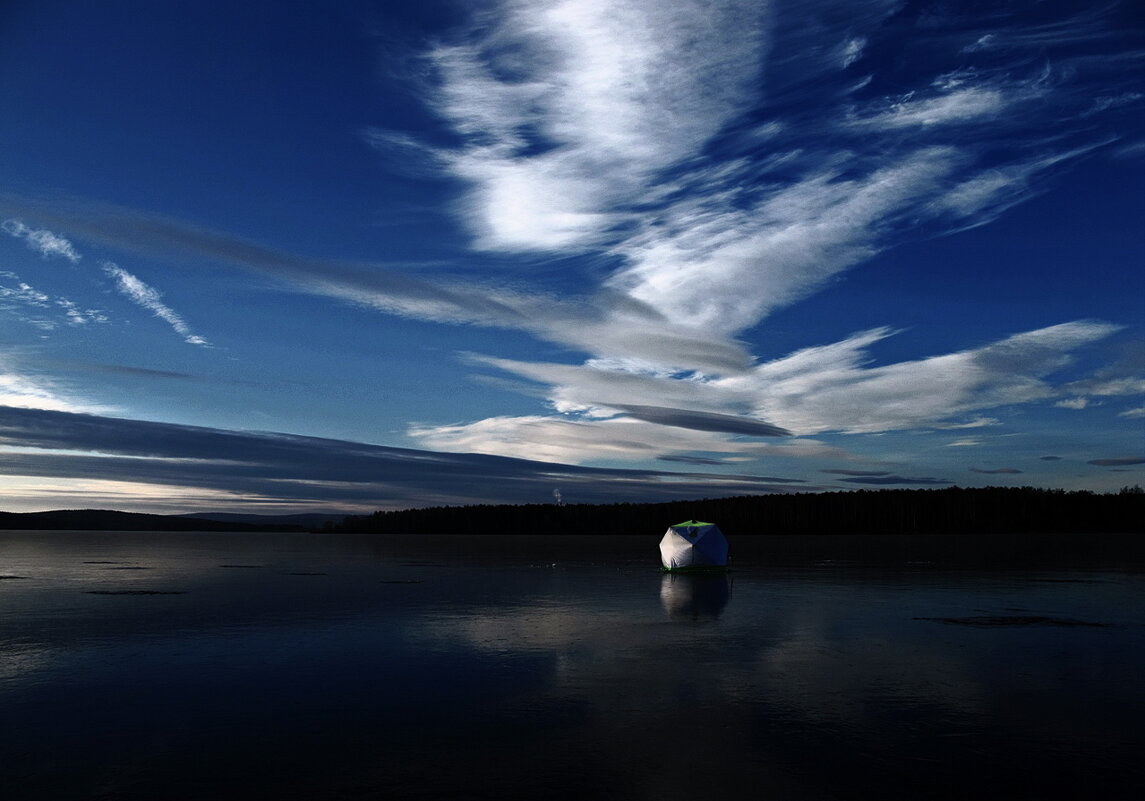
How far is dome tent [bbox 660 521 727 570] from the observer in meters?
53.7

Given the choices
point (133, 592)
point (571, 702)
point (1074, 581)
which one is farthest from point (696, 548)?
point (571, 702)

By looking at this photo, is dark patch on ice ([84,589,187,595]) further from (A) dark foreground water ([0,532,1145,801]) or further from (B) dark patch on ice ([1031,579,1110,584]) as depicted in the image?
(B) dark patch on ice ([1031,579,1110,584])

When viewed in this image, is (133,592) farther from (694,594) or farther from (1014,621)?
(1014,621)

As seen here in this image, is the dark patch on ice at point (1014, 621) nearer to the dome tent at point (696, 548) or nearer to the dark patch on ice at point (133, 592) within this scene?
the dome tent at point (696, 548)

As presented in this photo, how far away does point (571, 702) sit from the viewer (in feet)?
50.5

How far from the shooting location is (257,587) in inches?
1742

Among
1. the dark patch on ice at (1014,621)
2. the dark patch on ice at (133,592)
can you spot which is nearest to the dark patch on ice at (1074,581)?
the dark patch on ice at (1014,621)

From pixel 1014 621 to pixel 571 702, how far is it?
1939 cm

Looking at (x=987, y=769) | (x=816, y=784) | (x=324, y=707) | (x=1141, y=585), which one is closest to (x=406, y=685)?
(x=324, y=707)

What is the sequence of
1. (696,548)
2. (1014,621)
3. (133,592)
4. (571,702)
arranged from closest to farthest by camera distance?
1. (571,702)
2. (1014,621)
3. (133,592)
4. (696,548)

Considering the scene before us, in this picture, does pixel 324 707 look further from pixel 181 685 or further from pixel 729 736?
pixel 729 736

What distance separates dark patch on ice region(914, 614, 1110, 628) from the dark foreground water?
0.29 meters

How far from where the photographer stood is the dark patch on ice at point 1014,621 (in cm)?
2691

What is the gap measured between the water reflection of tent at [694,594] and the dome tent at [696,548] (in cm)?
70
